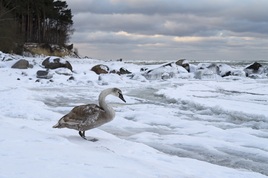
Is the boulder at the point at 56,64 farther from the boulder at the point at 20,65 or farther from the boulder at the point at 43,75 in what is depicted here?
the boulder at the point at 43,75

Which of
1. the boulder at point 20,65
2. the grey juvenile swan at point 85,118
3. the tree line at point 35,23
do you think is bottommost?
the grey juvenile swan at point 85,118

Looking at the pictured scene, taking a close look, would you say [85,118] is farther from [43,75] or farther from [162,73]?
[162,73]

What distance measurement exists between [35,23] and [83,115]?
60.4 m

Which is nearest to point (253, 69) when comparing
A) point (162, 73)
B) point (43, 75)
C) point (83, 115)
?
point (162, 73)

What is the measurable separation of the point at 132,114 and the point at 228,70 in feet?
75.0

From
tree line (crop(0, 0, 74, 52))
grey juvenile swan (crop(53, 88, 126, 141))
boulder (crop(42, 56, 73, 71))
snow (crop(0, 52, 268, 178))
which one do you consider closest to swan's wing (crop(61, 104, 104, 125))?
grey juvenile swan (crop(53, 88, 126, 141))

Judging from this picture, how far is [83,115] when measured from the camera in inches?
229

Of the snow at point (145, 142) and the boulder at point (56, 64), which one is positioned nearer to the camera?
the snow at point (145, 142)

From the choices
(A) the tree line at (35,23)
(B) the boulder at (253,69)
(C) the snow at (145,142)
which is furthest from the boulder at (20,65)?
(B) the boulder at (253,69)

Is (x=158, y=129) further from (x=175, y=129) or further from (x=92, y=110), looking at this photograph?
(x=92, y=110)

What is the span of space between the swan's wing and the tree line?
3475 centimetres

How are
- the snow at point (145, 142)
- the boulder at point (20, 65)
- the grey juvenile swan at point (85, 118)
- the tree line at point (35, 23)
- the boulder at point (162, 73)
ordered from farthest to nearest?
the tree line at point (35, 23) < the boulder at point (162, 73) < the boulder at point (20, 65) < the grey juvenile swan at point (85, 118) < the snow at point (145, 142)

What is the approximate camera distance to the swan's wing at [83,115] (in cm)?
578

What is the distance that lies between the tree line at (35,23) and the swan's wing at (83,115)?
34752 millimetres
